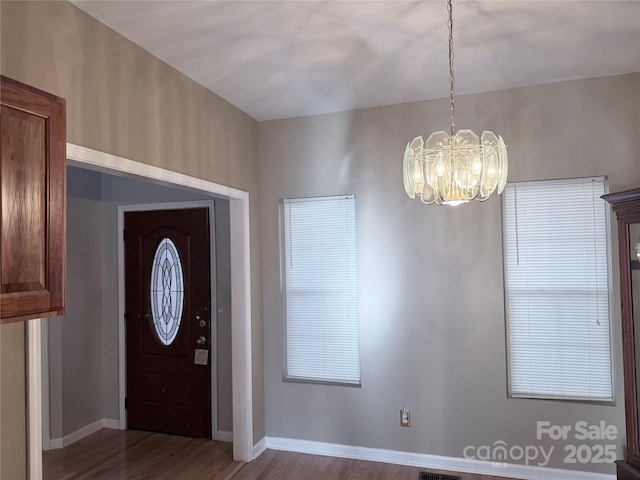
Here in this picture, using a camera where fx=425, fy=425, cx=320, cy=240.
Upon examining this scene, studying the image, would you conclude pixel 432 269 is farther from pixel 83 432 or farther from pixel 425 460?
pixel 83 432

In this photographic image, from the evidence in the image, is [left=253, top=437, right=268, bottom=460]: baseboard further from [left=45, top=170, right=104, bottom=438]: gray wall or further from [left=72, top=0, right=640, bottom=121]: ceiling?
[left=72, top=0, right=640, bottom=121]: ceiling

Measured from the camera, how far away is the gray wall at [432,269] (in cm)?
302

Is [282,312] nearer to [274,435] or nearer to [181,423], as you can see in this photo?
[274,435]

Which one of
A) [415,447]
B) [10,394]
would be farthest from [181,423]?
[10,394]

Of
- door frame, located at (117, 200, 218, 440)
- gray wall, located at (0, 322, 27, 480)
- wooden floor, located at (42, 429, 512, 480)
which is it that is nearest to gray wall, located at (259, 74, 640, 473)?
wooden floor, located at (42, 429, 512, 480)

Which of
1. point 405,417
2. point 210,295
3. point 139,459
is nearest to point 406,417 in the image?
point 405,417

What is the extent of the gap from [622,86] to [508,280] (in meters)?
1.56

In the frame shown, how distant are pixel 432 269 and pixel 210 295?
198 centimetres

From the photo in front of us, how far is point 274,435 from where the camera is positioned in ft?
12.1

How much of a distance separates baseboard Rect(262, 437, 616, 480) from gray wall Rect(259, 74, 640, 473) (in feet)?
0.19

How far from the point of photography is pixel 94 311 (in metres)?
4.11

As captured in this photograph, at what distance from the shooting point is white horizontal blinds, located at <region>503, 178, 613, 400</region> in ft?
9.83

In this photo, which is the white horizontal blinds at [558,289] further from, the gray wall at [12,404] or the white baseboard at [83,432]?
the white baseboard at [83,432]

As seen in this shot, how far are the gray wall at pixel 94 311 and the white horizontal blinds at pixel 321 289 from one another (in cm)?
61
